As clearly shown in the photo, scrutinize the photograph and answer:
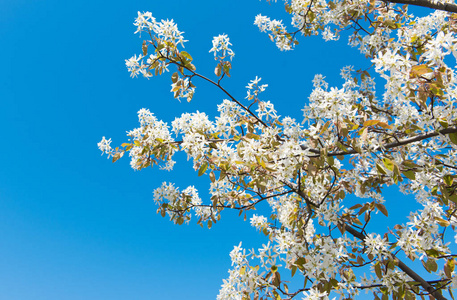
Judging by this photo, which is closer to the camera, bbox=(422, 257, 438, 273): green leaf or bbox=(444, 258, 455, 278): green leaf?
Result: bbox=(422, 257, 438, 273): green leaf

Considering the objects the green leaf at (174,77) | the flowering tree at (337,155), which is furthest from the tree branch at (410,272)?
the green leaf at (174,77)

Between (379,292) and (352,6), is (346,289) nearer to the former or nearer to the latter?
(379,292)

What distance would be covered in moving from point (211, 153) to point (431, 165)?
236cm

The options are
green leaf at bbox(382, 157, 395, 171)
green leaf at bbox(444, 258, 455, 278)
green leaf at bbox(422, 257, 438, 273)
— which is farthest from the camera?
green leaf at bbox(444, 258, 455, 278)

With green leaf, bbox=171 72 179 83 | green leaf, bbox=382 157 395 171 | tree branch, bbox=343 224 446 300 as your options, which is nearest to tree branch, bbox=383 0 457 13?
green leaf, bbox=382 157 395 171

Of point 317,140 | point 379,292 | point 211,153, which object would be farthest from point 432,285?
point 211,153

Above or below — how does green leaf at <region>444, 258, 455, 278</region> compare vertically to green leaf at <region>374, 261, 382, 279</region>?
above

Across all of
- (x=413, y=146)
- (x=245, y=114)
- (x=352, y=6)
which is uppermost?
(x=352, y=6)

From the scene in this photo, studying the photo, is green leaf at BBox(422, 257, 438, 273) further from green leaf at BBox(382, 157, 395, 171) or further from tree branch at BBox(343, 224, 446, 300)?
green leaf at BBox(382, 157, 395, 171)

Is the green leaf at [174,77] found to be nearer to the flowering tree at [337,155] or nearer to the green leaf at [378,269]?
the flowering tree at [337,155]

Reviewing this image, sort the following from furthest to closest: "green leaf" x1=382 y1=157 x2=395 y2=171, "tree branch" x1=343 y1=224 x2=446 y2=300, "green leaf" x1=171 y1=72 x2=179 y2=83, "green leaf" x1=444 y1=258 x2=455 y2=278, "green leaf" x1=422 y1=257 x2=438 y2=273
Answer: "green leaf" x1=171 y1=72 x2=179 y2=83 → "tree branch" x1=343 y1=224 x2=446 y2=300 → "green leaf" x1=444 y1=258 x2=455 y2=278 → "green leaf" x1=422 y1=257 x2=438 y2=273 → "green leaf" x1=382 y1=157 x2=395 y2=171

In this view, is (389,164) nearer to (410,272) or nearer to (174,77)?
(410,272)

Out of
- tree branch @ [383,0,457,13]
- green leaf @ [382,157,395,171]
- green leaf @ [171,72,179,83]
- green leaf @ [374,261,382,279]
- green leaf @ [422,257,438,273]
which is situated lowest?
green leaf @ [374,261,382,279]

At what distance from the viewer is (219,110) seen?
12.6ft
